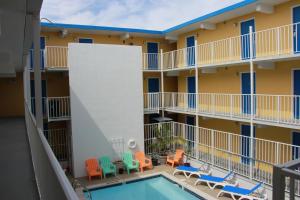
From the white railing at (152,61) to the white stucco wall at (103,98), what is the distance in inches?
112

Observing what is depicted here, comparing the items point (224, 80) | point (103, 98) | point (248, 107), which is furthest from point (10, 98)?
point (248, 107)

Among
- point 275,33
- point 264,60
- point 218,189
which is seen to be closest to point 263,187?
point 218,189

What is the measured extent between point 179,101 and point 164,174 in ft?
20.8

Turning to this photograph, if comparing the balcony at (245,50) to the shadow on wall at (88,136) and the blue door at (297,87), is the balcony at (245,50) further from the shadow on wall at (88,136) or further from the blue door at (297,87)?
the shadow on wall at (88,136)

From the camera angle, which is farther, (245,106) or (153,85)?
(153,85)

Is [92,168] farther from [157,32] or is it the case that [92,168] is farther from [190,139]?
[157,32]

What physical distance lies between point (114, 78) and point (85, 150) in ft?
13.6

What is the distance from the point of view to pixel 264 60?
39.7 feet

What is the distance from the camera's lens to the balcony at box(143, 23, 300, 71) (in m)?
12.0

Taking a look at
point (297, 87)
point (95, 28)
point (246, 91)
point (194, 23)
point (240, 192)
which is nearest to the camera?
point (240, 192)

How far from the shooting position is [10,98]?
50.5 ft

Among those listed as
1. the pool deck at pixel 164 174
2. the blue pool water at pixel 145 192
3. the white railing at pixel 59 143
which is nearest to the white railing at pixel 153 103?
the pool deck at pixel 164 174

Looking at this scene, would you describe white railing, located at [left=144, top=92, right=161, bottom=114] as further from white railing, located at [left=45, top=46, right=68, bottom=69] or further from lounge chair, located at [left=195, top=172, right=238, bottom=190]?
lounge chair, located at [left=195, top=172, right=238, bottom=190]

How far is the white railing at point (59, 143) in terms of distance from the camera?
637 inches
